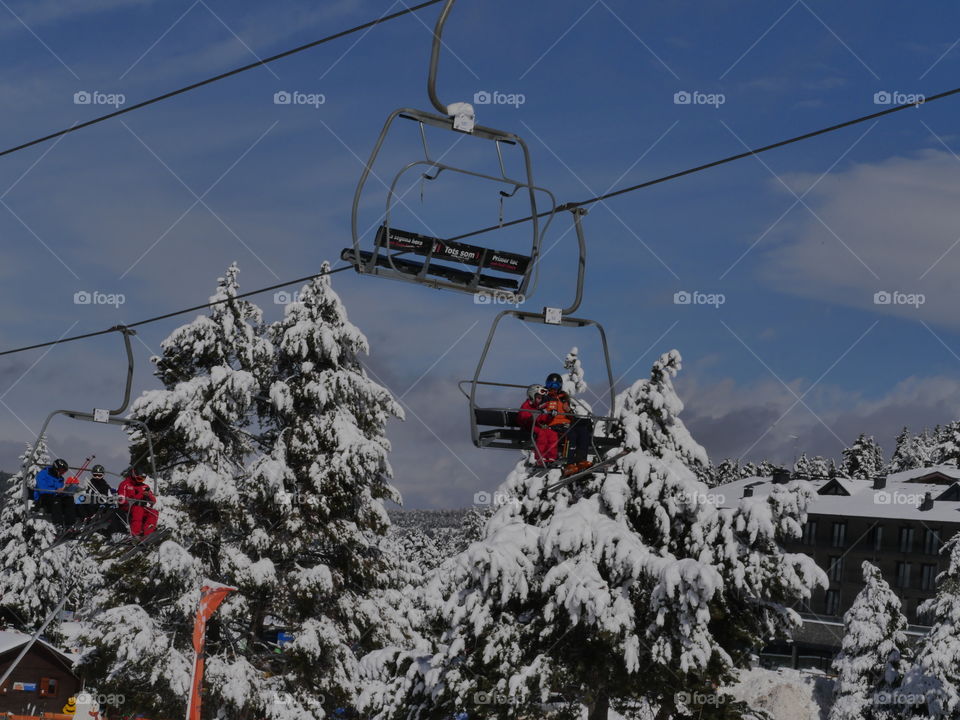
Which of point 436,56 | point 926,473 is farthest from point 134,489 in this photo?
point 926,473

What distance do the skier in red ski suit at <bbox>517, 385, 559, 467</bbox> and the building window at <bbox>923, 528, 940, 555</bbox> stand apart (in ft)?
203

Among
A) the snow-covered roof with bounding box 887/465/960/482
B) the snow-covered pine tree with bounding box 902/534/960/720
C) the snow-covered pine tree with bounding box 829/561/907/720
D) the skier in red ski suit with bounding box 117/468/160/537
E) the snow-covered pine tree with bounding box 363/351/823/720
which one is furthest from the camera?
the snow-covered roof with bounding box 887/465/960/482

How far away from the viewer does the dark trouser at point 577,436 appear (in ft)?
40.8

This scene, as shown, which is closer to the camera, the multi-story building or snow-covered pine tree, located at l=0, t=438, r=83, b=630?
snow-covered pine tree, located at l=0, t=438, r=83, b=630

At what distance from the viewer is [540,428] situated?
1227 cm

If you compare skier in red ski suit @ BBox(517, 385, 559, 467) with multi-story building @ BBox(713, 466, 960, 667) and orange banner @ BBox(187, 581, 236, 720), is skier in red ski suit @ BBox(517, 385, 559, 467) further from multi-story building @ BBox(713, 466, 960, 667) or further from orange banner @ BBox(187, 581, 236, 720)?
multi-story building @ BBox(713, 466, 960, 667)

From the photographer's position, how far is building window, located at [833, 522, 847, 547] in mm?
72188

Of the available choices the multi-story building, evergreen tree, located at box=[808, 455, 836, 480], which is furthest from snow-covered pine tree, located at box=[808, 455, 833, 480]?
the multi-story building

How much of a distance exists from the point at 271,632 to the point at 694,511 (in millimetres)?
11972

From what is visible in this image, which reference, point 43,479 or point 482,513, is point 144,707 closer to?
point 43,479

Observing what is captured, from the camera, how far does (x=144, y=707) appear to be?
2420 cm

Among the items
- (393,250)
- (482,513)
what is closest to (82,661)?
(393,250)

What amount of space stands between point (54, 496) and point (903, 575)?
206ft

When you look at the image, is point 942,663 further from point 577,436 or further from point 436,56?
point 436,56
